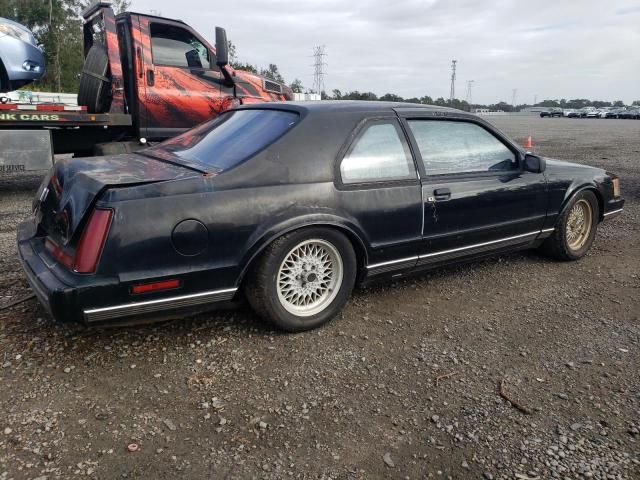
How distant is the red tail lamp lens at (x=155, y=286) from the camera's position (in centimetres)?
258

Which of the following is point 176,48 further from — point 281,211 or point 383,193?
point 281,211

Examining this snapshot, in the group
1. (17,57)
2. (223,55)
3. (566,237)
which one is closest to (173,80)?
(223,55)

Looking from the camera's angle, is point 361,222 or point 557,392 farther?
point 361,222

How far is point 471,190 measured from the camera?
148 inches

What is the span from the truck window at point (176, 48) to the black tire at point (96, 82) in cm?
66

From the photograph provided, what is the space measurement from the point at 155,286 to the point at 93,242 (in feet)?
1.21

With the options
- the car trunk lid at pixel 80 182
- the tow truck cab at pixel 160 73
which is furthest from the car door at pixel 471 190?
the tow truck cab at pixel 160 73

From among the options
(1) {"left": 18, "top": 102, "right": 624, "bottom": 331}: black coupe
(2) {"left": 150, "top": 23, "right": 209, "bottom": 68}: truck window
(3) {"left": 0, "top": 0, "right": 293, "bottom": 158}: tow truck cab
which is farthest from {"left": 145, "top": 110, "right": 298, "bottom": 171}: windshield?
(2) {"left": 150, "top": 23, "right": 209, "bottom": 68}: truck window

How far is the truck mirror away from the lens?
21.0 feet

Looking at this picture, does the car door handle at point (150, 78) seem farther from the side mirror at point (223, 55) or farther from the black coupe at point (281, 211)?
the black coupe at point (281, 211)

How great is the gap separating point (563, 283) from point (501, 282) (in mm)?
508

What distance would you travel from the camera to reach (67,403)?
2412 mm

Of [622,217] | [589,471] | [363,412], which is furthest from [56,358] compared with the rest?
[622,217]

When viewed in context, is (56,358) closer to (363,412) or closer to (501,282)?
(363,412)
